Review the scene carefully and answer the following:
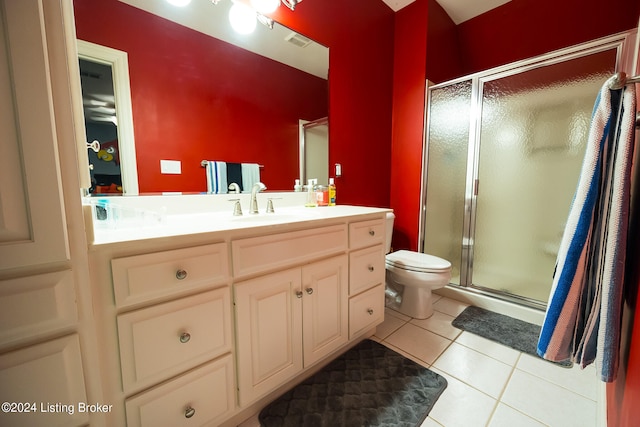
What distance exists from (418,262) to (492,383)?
728mm

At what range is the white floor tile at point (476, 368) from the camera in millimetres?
1160

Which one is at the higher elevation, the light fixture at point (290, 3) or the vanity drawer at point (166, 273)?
the light fixture at point (290, 3)

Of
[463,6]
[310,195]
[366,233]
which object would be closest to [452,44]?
[463,6]

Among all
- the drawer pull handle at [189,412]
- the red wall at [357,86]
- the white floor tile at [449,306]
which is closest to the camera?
A: the drawer pull handle at [189,412]

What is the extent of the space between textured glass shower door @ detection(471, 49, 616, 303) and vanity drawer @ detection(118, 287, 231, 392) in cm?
199

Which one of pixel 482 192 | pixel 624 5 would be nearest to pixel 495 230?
pixel 482 192

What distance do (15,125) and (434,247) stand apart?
2.40 m

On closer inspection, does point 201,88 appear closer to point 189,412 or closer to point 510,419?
point 189,412

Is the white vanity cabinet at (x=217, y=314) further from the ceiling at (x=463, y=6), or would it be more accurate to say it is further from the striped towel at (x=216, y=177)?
the ceiling at (x=463, y=6)

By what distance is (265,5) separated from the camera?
1.38 meters

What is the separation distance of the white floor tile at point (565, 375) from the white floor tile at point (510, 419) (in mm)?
337

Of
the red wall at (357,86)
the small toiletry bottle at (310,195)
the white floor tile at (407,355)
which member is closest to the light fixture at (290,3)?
the red wall at (357,86)

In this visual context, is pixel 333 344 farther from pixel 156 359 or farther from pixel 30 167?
pixel 30 167

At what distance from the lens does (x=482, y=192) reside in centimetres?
194
